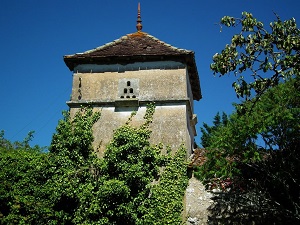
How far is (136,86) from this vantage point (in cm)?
1692

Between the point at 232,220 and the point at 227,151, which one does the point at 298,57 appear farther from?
the point at 232,220

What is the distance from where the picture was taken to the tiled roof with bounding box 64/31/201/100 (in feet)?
55.7

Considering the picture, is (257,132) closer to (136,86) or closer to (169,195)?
(169,195)

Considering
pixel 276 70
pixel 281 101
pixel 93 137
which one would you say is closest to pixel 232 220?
pixel 281 101

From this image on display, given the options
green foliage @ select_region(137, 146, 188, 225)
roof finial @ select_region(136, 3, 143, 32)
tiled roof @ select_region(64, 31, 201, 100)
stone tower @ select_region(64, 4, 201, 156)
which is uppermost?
roof finial @ select_region(136, 3, 143, 32)

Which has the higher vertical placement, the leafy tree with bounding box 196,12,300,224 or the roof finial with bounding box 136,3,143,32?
the roof finial with bounding box 136,3,143,32

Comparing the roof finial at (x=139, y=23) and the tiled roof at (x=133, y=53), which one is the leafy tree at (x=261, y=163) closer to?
the tiled roof at (x=133, y=53)

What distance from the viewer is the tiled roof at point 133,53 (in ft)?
55.7

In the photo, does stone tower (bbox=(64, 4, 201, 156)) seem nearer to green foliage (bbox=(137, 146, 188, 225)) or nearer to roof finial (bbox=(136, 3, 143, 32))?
green foliage (bbox=(137, 146, 188, 225))

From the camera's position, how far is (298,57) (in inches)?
284

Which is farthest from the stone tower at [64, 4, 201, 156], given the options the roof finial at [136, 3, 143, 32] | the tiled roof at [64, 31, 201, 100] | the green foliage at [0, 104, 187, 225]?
the roof finial at [136, 3, 143, 32]

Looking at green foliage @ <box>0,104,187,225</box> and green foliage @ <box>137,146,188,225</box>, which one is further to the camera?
green foliage @ <box>0,104,187,225</box>

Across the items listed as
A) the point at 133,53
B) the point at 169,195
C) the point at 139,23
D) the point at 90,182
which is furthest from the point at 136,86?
the point at 169,195

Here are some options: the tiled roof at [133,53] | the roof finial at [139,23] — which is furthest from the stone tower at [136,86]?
the roof finial at [139,23]
